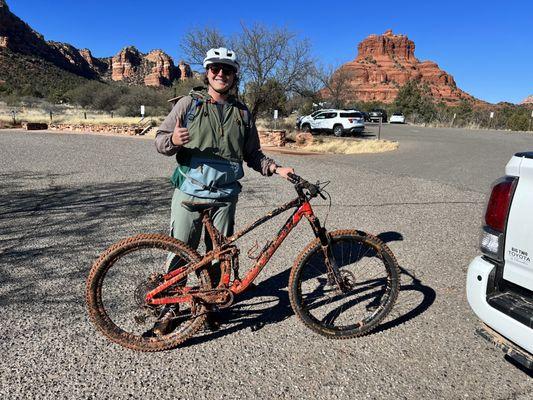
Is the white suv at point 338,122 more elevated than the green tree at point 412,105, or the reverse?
the green tree at point 412,105

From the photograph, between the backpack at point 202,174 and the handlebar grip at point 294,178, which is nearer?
the backpack at point 202,174

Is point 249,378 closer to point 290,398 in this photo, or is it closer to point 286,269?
point 290,398

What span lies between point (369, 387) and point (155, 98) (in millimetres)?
49307

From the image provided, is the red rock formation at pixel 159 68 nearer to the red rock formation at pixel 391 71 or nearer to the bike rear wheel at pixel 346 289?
the red rock formation at pixel 391 71

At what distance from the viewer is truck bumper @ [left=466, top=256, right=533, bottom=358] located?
2.15 m

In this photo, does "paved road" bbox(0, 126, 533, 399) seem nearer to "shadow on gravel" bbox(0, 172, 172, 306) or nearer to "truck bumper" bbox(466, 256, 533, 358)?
"shadow on gravel" bbox(0, 172, 172, 306)

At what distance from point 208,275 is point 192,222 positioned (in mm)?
366

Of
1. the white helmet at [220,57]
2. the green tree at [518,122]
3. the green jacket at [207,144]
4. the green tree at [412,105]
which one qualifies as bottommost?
the green jacket at [207,144]

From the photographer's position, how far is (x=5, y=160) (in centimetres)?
1143

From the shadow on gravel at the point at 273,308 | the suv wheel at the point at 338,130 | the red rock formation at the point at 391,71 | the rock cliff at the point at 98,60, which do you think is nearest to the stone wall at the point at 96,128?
the suv wheel at the point at 338,130

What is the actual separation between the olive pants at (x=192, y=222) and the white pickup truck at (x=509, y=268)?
156cm

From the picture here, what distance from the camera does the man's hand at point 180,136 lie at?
2.51 m

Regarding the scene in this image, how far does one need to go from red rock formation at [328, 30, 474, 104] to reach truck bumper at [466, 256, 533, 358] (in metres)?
106

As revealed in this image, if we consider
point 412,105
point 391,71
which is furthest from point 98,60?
point 412,105
